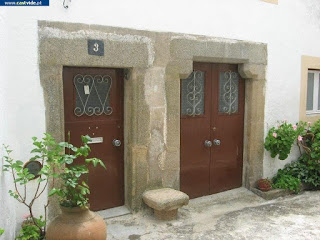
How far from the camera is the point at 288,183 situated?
5465mm

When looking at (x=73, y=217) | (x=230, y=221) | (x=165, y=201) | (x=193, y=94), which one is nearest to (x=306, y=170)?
(x=230, y=221)

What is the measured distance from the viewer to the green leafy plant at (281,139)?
5.28 metres

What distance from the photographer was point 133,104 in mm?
4277

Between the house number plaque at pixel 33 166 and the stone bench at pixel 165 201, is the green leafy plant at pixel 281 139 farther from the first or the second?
the house number plaque at pixel 33 166

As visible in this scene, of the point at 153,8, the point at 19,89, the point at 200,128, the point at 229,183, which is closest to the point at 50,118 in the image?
the point at 19,89

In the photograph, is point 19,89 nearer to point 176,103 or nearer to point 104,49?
point 104,49

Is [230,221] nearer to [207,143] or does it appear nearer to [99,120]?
[207,143]

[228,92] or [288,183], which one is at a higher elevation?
[228,92]

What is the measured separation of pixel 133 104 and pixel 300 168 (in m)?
3.33

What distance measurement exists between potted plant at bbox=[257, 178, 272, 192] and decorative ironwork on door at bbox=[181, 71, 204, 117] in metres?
1.53

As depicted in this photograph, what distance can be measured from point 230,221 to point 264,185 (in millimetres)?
1284

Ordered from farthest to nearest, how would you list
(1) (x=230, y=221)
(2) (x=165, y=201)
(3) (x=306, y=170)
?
(3) (x=306, y=170) < (1) (x=230, y=221) < (2) (x=165, y=201)

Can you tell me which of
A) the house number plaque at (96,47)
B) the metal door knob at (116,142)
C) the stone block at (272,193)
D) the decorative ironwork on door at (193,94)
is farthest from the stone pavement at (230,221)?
the house number plaque at (96,47)

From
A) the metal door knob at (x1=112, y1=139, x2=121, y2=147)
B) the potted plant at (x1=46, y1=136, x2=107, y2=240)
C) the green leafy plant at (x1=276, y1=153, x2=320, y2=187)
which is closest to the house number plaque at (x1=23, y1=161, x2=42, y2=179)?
the potted plant at (x1=46, y1=136, x2=107, y2=240)
